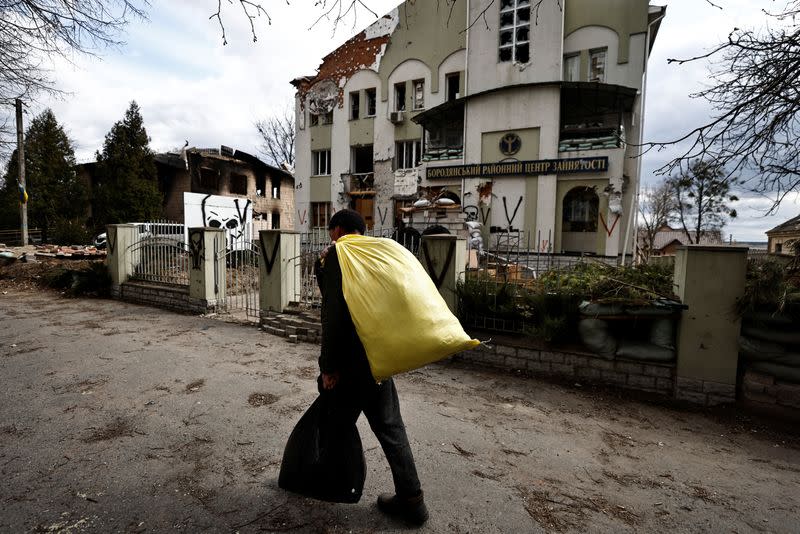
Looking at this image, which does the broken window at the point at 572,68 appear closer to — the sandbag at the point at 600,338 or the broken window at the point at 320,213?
the broken window at the point at 320,213

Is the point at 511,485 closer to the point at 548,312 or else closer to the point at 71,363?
the point at 548,312

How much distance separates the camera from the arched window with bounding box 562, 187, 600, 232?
53.5ft

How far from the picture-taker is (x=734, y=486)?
9.34ft

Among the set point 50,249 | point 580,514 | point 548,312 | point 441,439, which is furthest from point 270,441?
point 50,249

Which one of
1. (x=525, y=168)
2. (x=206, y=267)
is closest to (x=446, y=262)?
(x=206, y=267)

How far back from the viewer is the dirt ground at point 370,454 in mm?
2350

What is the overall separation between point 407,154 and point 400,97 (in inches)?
120

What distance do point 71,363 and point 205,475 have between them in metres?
3.76

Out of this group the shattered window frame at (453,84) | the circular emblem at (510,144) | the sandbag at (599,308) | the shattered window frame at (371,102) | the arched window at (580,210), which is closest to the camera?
the sandbag at (599,308)

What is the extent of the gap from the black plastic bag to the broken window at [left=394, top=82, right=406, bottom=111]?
1984 centimetres

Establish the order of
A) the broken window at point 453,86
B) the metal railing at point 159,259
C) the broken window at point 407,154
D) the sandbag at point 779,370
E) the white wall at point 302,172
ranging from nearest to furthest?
1. the sandbag at point 779,370
2. the metal railing at point 159,259
3. the broken window at point 453,86
4. the broken window at point 407,154
5. the white wall at point 302,172

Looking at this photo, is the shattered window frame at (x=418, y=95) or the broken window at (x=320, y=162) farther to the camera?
the broken window at (x=320, y=162)

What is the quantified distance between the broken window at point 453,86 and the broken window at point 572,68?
15.7ft

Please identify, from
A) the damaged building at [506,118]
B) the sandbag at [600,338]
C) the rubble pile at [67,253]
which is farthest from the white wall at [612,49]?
the rubble pile at [67,253]
